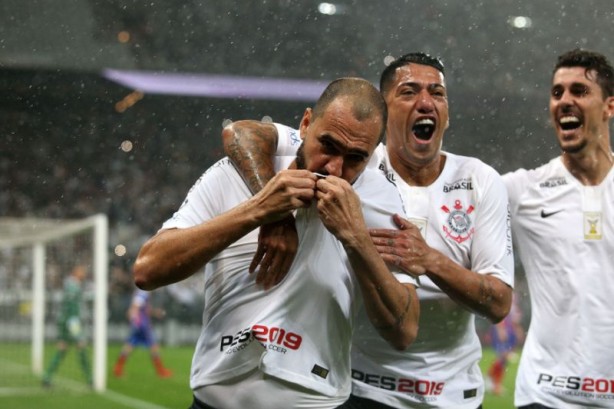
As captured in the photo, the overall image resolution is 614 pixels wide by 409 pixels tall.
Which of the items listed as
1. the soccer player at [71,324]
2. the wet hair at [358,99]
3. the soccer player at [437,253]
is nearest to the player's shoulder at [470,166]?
the soccer player at [437,253]

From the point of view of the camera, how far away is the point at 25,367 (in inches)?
543

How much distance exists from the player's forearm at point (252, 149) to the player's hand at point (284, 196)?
0.22 meters

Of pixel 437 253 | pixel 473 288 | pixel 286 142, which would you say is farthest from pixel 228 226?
pixel 473 288

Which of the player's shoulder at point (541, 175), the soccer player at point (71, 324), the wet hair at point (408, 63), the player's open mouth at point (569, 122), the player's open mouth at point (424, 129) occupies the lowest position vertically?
the soccer player at point (71, 324)

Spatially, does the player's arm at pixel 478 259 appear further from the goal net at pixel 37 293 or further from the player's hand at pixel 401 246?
the goal net at pixel 37 293

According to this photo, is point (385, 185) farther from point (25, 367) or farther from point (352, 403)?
point (25, 367)

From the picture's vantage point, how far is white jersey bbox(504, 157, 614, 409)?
3018mm

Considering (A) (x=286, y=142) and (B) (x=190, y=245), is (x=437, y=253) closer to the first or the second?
(A) (x=286, y=142)

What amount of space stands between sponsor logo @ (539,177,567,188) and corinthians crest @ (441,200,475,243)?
1.70 feet

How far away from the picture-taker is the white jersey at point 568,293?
119 inches

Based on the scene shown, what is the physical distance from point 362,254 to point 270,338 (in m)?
0.27

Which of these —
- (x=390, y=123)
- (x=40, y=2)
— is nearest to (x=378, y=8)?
(x=40, y=2)

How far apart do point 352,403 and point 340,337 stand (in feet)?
2.51

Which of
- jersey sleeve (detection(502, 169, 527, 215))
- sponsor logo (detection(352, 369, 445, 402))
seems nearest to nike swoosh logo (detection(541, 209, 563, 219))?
jersey sleeve (detection(502, 169, 527, 215))
